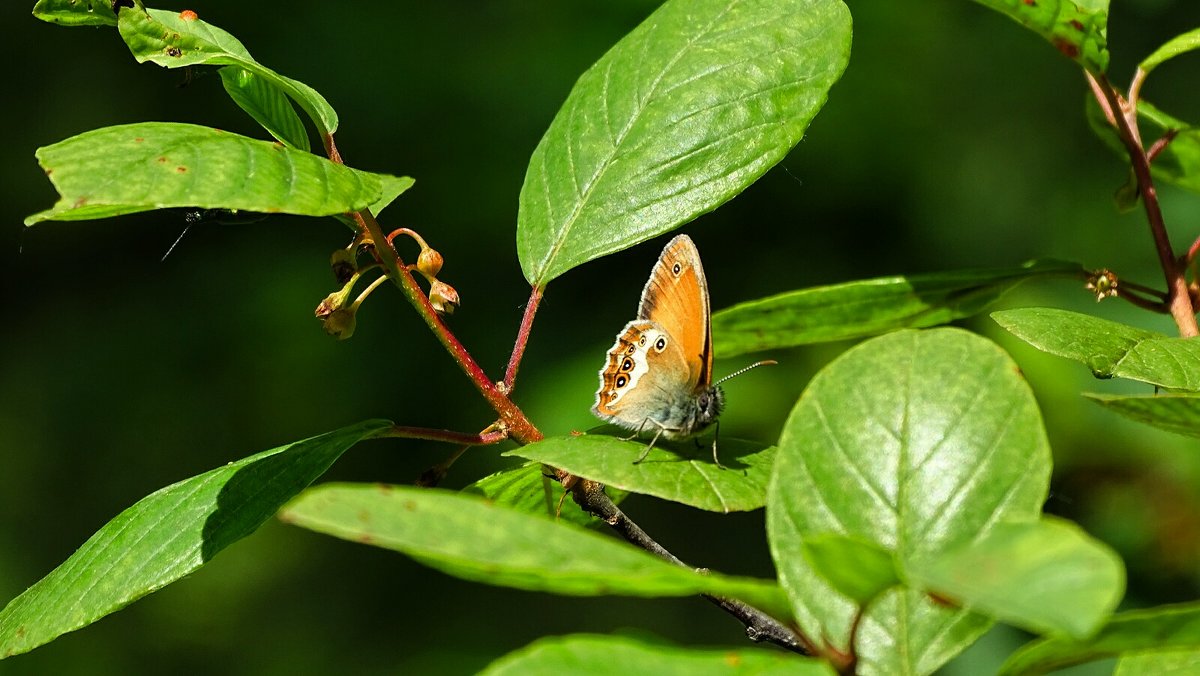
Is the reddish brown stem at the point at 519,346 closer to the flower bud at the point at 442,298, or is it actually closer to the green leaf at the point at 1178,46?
the flower bud at the point at 442,298

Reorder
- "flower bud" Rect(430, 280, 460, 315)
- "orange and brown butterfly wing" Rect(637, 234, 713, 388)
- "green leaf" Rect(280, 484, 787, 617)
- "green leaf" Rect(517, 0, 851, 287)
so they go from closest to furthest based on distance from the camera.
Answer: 1. "green leaf" Rect(280, 484, 787, 617)
2. "flower bud" Rect(430, 280, 460, 315)
3. "green leaf" Rect(517, 0, 851, 287)
4. "orange and brown butterfly wing" Rect(637, 234, 713, 388)

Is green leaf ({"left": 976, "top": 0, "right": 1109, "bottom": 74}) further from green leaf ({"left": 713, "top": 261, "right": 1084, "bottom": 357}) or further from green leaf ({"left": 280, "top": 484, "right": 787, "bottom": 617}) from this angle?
green leaf ({"left": 280, "top": 484, "right": 787, "bottom": 617})

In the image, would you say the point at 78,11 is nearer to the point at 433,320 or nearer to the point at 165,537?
the point at 433,320

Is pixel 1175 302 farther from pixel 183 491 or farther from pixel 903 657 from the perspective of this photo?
pixel 183 491

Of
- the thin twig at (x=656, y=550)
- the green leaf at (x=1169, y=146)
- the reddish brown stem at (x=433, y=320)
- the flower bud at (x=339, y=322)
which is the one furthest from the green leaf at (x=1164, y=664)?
the green leaf at (x=1169, y=146)

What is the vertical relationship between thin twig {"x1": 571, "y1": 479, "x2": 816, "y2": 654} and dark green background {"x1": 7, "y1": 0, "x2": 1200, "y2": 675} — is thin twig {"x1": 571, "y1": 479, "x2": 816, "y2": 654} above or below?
above

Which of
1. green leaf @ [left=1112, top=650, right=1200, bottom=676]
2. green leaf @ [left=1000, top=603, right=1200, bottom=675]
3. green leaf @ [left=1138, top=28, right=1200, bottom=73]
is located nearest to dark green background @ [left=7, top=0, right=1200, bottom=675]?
green leaf @ [left=1138, top=28, right=1200, bottom=73]
